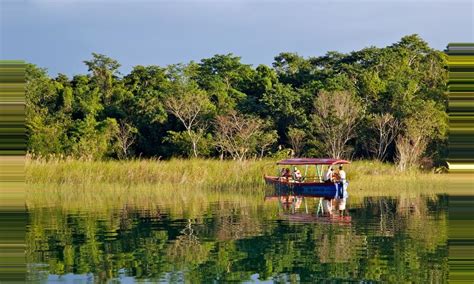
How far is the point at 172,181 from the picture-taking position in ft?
90.9

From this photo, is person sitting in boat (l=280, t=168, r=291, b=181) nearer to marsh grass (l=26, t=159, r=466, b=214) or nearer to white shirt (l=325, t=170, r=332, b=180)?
marsh grass (l=26, t=159, r=466, b=214)

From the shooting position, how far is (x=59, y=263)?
11359 millimetres

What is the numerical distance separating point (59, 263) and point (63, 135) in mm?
26773

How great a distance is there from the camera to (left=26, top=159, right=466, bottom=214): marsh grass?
82.8 ft

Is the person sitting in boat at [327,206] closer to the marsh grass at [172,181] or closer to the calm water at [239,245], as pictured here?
the calm water at [239,245]

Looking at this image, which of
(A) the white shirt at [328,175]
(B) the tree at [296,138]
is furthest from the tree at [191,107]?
(A) the white shirt at [328,175]

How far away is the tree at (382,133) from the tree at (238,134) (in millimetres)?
5785

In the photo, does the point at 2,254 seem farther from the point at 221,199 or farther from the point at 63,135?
the point at 63,135

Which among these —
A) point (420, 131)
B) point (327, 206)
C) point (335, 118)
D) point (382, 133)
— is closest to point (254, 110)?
point (335, 118)

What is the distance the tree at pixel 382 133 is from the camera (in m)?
35.3

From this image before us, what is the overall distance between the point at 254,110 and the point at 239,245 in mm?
25396

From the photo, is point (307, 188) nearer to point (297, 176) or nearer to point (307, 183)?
point (307, 183)

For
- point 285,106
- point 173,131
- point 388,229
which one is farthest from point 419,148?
point 388,229

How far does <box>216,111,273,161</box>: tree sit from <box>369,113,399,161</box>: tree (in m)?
5.78
